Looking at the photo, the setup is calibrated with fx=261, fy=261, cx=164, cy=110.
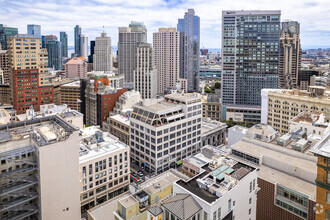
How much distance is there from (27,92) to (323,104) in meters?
146

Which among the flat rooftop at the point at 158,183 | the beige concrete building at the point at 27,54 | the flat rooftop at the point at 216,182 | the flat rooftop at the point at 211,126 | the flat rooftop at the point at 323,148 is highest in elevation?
the beige concrete building at the point at 27,54

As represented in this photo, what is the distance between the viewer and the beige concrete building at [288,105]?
11138 centimetres

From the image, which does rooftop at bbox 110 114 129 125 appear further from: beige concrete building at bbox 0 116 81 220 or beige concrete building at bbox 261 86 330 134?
beige concrete building at bbox 261 86 330 134

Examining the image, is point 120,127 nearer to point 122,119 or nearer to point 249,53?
point 122,119

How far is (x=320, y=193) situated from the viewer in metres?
Result: 27.3

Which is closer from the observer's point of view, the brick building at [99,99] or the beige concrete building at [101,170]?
the beige concrete building at [101,170]

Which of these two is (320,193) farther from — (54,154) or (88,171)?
(88,171)

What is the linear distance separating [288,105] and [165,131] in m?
61.5

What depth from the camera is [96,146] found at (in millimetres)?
77750

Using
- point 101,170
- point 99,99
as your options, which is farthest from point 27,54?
point 101,170

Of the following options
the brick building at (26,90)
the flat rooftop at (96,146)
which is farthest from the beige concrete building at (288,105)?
the brick building at (26,90)

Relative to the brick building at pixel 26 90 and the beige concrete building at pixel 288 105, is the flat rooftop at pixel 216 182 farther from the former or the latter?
the brick building at pixel 26 90

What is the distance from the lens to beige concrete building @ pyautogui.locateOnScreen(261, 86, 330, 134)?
111375 mm

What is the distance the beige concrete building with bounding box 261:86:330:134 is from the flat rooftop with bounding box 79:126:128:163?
77900 millimetres
